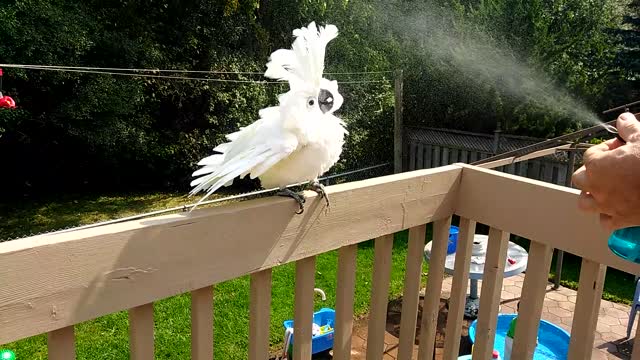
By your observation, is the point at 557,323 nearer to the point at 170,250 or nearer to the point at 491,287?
the point at 491,287

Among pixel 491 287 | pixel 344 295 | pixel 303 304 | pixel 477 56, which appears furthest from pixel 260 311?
pixel 477 56

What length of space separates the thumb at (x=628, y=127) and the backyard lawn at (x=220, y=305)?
2.24 meters

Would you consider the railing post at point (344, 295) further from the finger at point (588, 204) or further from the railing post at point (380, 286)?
the finger at point (588, 204)

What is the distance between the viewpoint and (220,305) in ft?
11.3

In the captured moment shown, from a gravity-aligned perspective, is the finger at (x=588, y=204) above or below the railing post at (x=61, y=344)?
above

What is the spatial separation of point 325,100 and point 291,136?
0.20m

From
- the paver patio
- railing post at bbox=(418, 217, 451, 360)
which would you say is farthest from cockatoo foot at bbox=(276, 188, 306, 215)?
the paver patio

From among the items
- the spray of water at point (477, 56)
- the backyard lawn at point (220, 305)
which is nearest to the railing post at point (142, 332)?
the backyard lawn at point (220, 305)

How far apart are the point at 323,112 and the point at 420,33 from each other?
596 centimetres

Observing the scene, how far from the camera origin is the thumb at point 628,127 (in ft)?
2.26

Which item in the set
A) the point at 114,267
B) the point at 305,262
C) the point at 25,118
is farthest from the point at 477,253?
the point at 25,118

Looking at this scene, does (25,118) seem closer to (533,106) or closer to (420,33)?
(420,33)

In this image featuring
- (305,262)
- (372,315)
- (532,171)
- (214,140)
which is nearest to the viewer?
(305,262)

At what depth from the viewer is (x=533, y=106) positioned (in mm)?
5348
